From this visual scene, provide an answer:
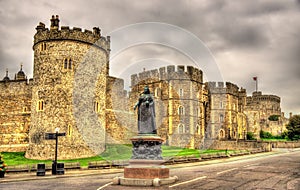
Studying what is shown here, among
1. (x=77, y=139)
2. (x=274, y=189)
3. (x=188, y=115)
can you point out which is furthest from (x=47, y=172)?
(x=188, y=115)

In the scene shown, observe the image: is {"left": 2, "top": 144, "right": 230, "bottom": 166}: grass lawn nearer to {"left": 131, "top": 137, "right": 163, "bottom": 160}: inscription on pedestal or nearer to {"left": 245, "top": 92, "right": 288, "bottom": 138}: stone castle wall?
{"left": 131, "top": 137, "right": 163, "bottom": 160}: inscription on pedestal

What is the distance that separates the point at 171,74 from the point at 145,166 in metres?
32.3

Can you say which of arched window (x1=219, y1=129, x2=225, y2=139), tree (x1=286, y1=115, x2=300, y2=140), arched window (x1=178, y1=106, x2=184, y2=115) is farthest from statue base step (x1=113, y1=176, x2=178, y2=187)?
tree (x1=286, y1=115, x2=300, y2=140)

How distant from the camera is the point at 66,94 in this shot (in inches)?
1247

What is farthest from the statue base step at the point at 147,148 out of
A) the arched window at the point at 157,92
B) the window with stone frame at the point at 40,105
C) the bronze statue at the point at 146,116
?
the arched window at the point at 157,92

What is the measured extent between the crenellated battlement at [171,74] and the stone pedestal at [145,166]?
1225 inches

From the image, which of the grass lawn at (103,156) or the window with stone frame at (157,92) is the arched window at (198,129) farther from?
the grass lawn at (103,156)

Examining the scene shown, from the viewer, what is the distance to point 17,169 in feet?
74.8

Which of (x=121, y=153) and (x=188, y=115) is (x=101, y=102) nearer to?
(x=121, y=153)

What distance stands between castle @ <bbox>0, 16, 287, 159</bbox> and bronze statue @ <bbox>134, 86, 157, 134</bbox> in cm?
1697

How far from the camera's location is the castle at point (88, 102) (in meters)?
31.6

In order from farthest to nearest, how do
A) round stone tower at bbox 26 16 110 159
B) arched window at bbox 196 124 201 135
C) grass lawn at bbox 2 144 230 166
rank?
arched window at bbox 196 124 201 135 < round stone tower at bbox 26 16 110 159 < grass lawn at bbox 2 144 230 166

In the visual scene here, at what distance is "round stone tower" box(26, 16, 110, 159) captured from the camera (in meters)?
31.2

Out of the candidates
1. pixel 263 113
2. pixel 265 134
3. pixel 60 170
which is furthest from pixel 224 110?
pixel 263 113
